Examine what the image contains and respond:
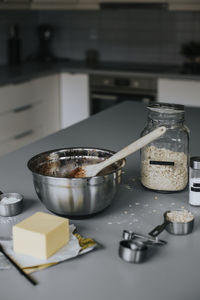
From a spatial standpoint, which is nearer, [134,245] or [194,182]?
[134,245]

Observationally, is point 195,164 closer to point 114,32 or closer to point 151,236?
point 151,236

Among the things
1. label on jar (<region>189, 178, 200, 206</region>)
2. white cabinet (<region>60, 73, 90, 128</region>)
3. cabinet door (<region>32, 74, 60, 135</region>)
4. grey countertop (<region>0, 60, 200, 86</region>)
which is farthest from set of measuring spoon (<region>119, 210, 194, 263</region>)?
white cabinet (<region>60, 73, 90, 128</region>)

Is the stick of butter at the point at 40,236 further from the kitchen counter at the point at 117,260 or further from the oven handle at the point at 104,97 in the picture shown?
the oven handle at the point at 104,97

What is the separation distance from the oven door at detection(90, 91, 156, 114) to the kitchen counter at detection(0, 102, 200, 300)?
2.11 meters

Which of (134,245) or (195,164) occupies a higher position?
(195,164)

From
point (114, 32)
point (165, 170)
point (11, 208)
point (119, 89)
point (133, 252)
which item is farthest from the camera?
point (114, 32)

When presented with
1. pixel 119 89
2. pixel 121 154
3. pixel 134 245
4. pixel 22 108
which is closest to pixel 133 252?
pixel 134 245

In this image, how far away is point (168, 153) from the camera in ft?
4.55

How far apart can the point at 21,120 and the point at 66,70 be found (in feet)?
2.06

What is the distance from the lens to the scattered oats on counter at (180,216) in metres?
1.18

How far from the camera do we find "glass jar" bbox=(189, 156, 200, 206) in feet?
4.27

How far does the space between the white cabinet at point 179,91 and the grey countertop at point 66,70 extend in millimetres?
47

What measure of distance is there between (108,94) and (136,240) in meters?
2.99

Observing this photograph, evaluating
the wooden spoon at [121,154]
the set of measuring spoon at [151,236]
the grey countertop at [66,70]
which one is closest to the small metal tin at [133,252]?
the set of measuring spoon at [151,236]
